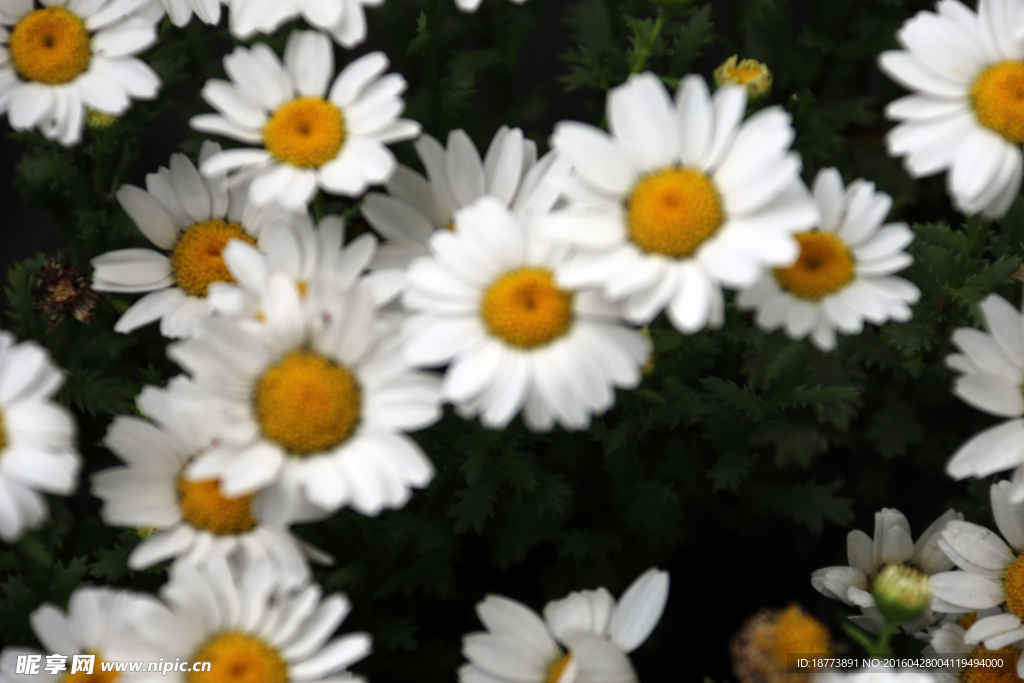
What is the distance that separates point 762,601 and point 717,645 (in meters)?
0.13

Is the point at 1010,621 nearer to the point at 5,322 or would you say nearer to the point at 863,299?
the point at 863,299

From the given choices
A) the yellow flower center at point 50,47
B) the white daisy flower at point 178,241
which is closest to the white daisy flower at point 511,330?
the white daisy flower at point 178,241

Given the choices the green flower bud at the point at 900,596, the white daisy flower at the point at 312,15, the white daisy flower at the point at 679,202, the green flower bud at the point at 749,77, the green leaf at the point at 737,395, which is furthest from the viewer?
the green leaf at the point at 737,395

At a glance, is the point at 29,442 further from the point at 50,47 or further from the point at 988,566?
the point at 988,566

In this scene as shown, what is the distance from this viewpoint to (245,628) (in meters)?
0.99

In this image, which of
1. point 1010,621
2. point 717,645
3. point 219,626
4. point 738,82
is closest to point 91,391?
point 219,626

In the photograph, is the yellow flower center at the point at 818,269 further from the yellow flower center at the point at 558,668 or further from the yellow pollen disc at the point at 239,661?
the yellow pollen disc at the point at 239,661

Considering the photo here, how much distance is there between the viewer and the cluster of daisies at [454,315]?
0.96 m

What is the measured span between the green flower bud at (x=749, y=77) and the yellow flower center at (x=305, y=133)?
511 mm

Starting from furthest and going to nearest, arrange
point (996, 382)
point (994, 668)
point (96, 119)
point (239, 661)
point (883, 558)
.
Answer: point (96, 119) → point (883, 558) → point (994, 668) → point (996, 382) → point (239, 661)

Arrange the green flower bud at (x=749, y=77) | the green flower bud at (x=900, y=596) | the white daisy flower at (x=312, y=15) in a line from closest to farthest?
the green flower bud at (x=900, y=596), the white daisy flower at (x=312, y=15), the green flower bud at (x=749, y=77)

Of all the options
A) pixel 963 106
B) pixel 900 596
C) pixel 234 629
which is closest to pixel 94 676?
pixel 234 629

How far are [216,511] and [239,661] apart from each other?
160 millimetres

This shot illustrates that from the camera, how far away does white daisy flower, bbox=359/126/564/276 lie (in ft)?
3.85
